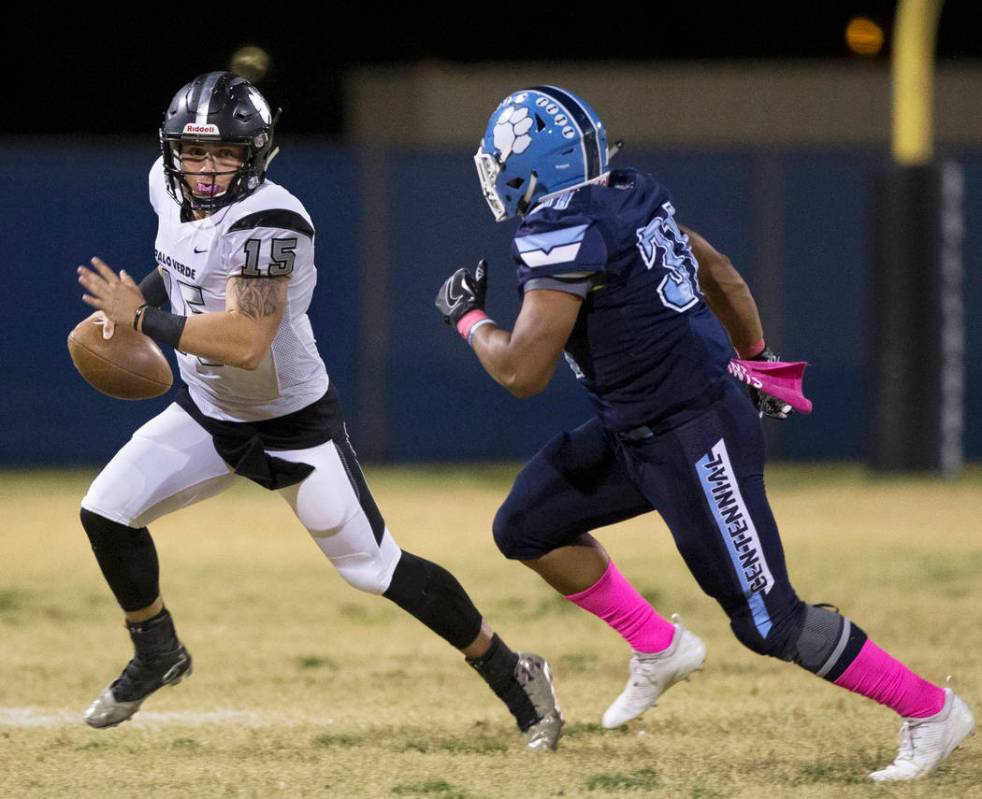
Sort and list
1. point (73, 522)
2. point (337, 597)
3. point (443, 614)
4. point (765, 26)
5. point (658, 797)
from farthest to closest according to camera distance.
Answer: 1. point (765, 26)
2. point (73, 522)
3. point (337, 597)
4. point (443, 614)
5. point (658, 797)

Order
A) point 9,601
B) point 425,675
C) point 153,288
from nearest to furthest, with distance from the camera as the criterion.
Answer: point 153,288 < point 425,675 < point 9,601

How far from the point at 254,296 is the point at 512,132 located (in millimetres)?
803

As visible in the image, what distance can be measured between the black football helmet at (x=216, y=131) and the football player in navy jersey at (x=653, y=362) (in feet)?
2.24

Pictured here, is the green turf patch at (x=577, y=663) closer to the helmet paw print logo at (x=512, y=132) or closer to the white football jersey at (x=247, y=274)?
the white football jersey at (x=247, y=274)

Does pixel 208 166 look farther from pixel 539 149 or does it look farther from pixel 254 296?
→ pixel 539 149

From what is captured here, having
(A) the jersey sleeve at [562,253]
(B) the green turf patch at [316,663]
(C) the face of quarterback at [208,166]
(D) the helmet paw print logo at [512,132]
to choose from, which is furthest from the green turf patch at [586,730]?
(C) the face of quarterback at [208,166]

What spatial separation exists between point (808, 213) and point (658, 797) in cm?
812

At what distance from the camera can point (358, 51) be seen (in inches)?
942

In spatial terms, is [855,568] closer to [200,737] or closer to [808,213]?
[200,737]

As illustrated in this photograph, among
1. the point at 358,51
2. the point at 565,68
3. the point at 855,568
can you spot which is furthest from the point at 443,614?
the point at 358,51

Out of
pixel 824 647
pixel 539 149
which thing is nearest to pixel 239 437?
pixel 539 149

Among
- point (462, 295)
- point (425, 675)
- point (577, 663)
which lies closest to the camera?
point (462, 295)

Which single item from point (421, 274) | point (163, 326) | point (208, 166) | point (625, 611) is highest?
point (208, 166)

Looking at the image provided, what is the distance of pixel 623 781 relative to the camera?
432cm
